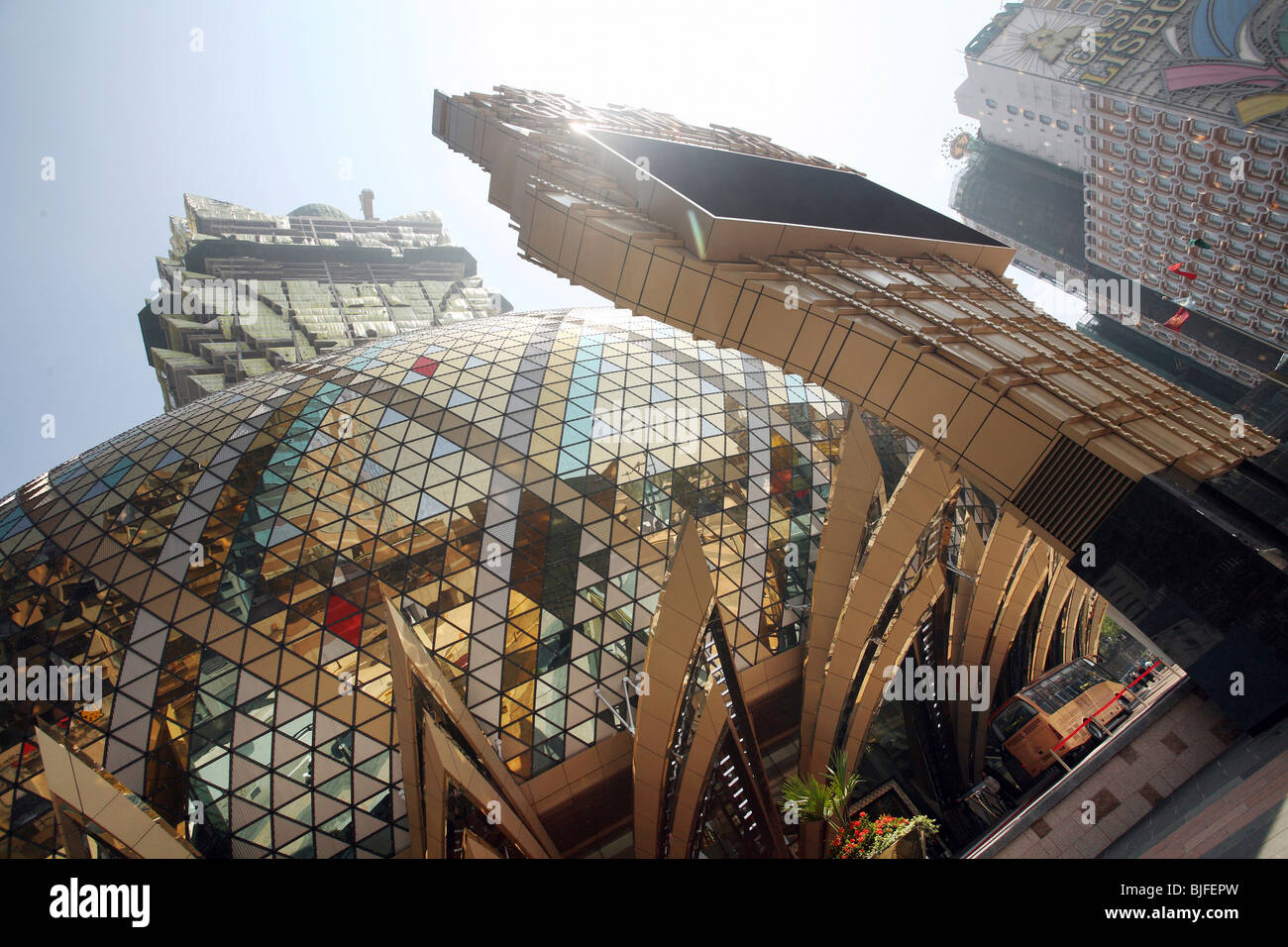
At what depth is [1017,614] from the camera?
86.7ft

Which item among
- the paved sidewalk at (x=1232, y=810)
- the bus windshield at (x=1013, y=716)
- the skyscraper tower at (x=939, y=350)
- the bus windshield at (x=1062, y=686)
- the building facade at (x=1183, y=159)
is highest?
the building facade at (x=1183, y=159)

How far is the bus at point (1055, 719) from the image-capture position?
79.6ft

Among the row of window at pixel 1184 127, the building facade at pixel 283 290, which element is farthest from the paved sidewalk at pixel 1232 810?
the building facade at pixel 283 290

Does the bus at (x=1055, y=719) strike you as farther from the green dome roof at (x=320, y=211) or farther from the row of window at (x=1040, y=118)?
→ the green dome roof at (x=320, y=211)

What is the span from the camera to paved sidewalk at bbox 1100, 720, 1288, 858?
311 inches

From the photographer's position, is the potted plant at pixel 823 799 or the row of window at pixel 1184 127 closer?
the potted plant at pixel 823 799

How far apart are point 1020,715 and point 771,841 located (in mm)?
13202

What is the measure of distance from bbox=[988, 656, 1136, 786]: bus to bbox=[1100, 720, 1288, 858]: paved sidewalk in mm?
15508

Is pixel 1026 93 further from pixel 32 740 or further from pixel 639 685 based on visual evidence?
pixel 32 740

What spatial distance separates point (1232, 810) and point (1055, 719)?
18488 millimetres

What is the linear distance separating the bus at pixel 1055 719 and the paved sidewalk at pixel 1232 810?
50.9ft

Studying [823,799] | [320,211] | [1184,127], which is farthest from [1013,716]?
[320,211]

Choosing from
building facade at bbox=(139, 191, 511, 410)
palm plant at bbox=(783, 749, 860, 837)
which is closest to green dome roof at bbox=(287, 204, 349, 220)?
building facade at bbox=(139, 191, 511, 410)

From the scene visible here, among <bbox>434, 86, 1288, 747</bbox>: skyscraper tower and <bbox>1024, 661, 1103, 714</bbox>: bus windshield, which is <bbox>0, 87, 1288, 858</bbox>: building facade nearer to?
<bbox>434, 86, 1288, 747</bbox>: skyscraper tower
